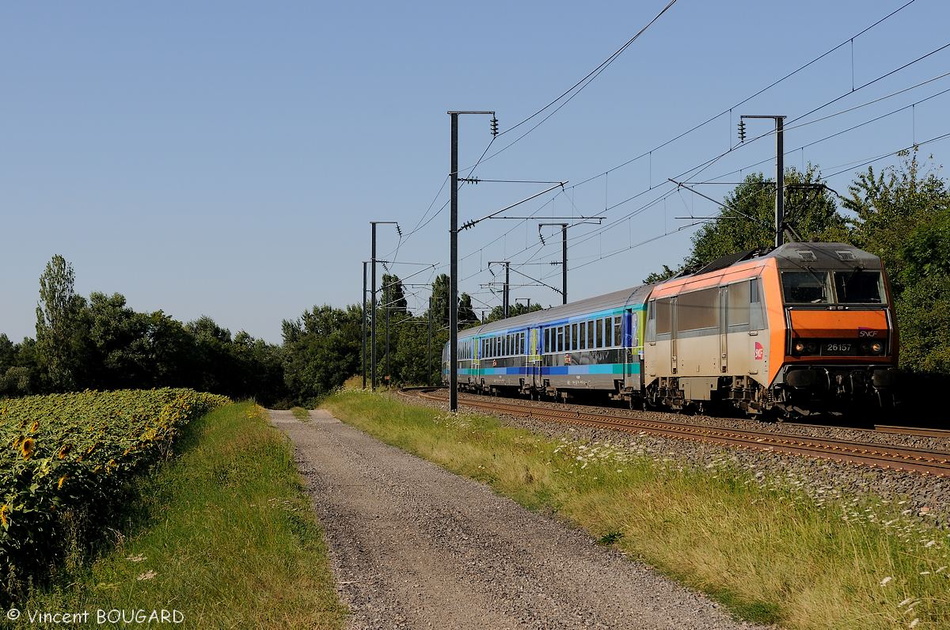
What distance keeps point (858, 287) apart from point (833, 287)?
0.62 m

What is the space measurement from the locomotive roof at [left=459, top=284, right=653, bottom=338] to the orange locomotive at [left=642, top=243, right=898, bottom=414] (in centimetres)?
658

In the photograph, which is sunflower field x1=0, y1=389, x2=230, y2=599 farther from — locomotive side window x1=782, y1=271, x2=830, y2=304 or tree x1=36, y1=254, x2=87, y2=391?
tree x1=36, y1=254, x2=87, y2=391

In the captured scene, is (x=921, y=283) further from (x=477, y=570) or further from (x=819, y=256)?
(x=477, y=570)

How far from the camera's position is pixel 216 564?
8.29 m

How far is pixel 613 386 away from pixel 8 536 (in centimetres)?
2351

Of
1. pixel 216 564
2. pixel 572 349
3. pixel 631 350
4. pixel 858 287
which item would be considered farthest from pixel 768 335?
pixel 572 349

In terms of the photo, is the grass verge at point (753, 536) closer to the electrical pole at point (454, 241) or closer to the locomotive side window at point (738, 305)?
the locomotive side window at point (738, 305)

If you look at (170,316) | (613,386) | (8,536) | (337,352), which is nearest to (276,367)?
(337,352)

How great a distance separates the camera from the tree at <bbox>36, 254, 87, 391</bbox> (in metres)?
82.1

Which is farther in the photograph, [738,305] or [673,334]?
[673,334]

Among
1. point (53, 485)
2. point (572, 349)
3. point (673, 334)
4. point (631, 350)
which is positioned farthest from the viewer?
point (572, 349)

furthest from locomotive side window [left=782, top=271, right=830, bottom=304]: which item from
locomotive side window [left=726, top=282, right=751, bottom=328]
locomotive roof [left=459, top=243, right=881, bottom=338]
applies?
locomotive side window [left=726, top=282, right=751, bottom=328]

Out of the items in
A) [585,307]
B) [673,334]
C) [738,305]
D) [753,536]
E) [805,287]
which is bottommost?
[753,536]

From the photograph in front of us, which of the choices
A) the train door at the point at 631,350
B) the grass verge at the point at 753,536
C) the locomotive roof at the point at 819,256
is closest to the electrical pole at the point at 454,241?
the train door at the point at 631,350
